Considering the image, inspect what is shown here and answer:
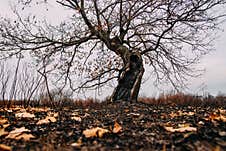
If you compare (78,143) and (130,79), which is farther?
(130,79)

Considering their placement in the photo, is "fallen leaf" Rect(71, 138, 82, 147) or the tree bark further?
the tree bark

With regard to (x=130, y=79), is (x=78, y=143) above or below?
below

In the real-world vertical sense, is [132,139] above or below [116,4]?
below

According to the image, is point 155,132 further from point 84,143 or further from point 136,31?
point 136,31

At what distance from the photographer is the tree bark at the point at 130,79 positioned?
828 cm

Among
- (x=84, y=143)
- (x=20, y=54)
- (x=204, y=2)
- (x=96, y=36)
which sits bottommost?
(x=84, y=143)

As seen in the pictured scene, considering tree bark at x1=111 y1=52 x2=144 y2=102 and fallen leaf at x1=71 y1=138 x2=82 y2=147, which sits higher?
tree bark at x1=111 y1=52 x2=144 y2=102

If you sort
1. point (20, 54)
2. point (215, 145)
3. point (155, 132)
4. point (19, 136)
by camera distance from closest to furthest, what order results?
point (215, 145) → point (19, 136) → point (155, 132) → point (20, 54)

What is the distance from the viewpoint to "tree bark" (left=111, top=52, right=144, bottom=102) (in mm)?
8281

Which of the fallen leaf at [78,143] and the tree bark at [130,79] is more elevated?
the tree bark at [130,79]

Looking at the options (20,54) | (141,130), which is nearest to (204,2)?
(20,54)

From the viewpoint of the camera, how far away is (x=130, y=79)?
8492mm

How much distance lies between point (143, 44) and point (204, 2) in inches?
85.3

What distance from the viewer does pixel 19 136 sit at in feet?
7.83
